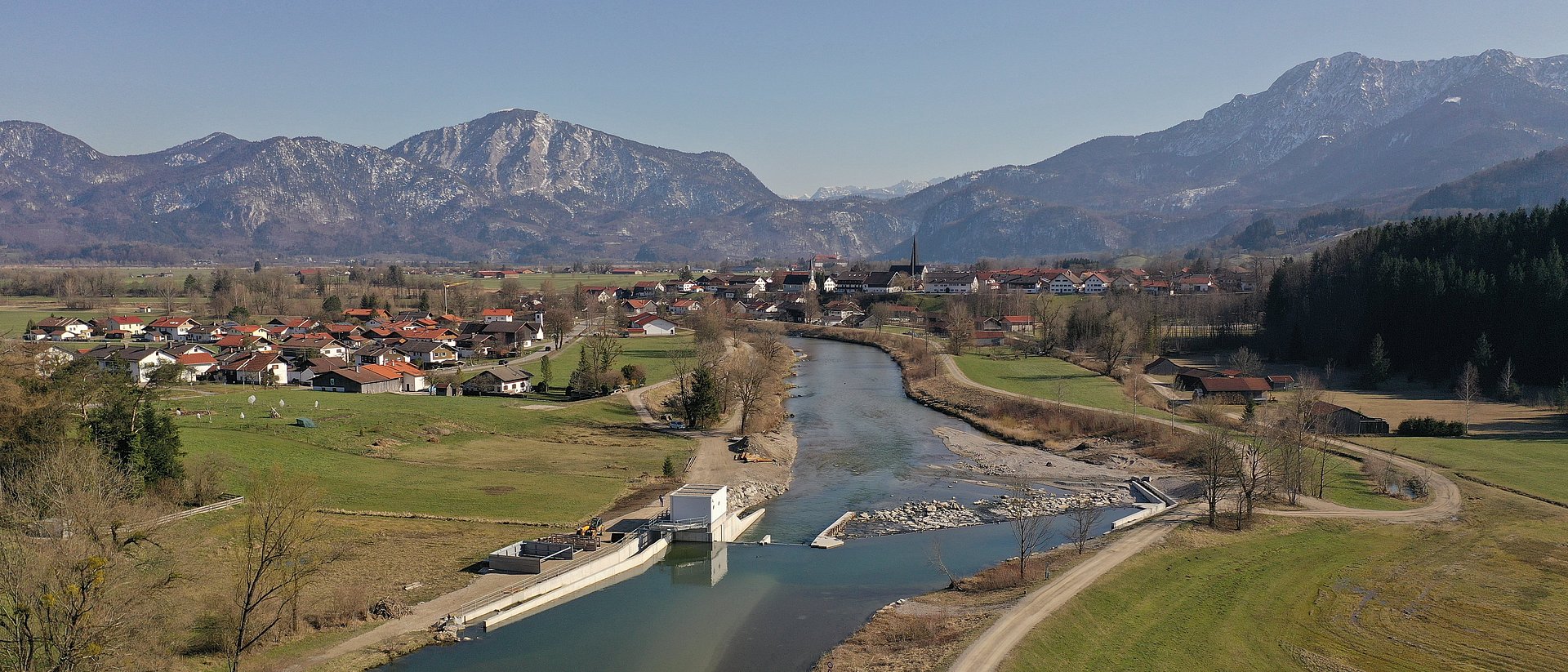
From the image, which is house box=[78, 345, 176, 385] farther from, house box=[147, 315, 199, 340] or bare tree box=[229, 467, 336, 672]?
bare tree box=[229, 467, 336, 672]

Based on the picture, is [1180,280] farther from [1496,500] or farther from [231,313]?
[231,313]

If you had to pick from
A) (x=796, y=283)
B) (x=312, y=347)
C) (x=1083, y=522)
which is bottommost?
(x=1083, y=522)

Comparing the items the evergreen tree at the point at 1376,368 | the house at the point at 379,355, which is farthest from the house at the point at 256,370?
the evergreen tree at the point at 1376,368

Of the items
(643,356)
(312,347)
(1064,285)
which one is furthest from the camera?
(1064,285)

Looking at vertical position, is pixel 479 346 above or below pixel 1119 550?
above

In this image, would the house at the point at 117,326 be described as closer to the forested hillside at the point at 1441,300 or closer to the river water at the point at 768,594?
the river water at the point at 768,594

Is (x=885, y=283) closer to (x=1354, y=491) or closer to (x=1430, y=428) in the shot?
(x=1430, y=428)

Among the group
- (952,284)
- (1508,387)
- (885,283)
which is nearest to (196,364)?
(1508,387)
